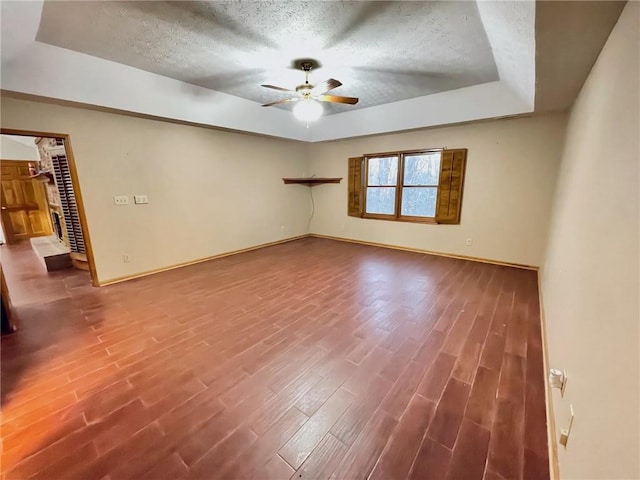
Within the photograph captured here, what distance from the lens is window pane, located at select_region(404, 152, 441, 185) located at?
478 centimetres

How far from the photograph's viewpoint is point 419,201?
5070mm

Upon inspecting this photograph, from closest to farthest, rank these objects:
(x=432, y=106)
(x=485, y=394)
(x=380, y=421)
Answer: (x=380, y=421), (x=485, y=394), (x=432, y=106)

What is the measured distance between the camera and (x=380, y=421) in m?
1.54

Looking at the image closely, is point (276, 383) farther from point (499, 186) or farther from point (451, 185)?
point (499, 186)

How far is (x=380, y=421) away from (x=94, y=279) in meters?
4.05

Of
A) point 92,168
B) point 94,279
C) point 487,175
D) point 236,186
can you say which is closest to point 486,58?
point 487,175

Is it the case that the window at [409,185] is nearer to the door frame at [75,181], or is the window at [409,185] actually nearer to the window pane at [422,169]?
the window pane at [422,169]

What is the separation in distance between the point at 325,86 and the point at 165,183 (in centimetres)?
291

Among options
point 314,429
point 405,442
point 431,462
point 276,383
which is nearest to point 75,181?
point 276,383

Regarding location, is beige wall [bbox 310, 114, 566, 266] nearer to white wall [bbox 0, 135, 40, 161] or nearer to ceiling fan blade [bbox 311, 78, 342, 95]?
ceiling fan blade [bbox 311, 78, 342, 95]

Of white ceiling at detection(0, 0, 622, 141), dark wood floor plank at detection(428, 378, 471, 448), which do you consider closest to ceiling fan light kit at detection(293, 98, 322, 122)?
white ceiling at detection(0, 0, 622, 141)

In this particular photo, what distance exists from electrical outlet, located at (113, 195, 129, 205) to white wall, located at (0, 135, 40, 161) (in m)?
5.24

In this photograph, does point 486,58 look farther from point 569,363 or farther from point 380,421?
point 380,421

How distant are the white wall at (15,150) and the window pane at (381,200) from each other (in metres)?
8.23
